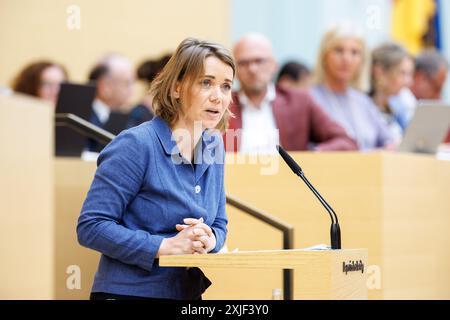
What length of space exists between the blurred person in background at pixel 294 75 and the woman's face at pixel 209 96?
14.6 feet

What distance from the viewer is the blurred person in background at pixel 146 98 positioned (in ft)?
15.4

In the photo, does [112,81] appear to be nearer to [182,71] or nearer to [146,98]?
[146,98]

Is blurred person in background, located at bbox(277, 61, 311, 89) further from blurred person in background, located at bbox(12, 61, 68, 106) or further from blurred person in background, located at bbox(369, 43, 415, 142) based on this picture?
blurred person in background, located at bbox(12, 61, 68, 106)

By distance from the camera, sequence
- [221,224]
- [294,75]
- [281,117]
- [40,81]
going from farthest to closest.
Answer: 1. [294,75]
2. [40,81]
3. [281,117]
4. [221,224]

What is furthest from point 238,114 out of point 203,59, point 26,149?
point 203,59

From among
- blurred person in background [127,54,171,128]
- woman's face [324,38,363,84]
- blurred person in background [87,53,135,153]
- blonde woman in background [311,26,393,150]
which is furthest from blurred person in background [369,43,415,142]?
blurred person in background [127,54,171,128]

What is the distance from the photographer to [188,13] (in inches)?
313

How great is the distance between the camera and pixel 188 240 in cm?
271

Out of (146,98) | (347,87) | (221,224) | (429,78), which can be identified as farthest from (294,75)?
(221,224)

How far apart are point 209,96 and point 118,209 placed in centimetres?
41

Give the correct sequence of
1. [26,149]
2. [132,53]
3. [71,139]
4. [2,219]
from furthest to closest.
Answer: [132,53] → [71,139] → [26,149] → [2,219]

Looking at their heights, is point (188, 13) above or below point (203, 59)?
above
